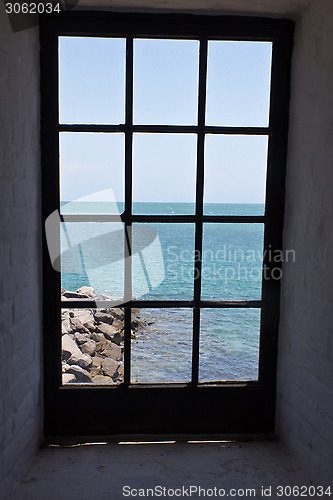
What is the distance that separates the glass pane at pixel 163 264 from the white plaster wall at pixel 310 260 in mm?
16771

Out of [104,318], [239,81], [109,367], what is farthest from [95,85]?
[109,367]

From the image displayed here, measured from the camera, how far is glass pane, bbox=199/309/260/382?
9.55 meters

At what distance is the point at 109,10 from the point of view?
156 centimetres

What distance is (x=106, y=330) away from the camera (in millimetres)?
6949

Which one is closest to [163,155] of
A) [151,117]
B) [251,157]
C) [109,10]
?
[151,117]

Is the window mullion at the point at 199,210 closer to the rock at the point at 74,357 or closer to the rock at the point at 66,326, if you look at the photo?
the rock at the point at 74,357

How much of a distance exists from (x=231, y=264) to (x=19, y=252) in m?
23.3

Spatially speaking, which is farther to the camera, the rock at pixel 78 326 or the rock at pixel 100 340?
the rock at pixel 100 340

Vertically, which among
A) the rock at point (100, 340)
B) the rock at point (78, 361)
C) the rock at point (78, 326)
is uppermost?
the rock at point (78, 361)

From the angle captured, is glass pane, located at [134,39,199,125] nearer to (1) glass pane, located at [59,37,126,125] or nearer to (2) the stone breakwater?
(1) glass pane, located at [59,37,126,125]

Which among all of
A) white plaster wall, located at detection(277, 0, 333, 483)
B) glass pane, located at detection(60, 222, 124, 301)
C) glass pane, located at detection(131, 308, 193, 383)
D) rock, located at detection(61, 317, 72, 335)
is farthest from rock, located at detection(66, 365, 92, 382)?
glass pane, located at detection(60, 222, 124, 301)

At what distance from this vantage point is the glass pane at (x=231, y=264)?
21.1 m

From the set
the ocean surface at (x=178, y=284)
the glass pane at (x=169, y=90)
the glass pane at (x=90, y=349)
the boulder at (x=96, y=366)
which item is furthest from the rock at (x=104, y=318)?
the glass pane at (x=169, y=90)

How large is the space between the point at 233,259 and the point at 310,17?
2333 cm
